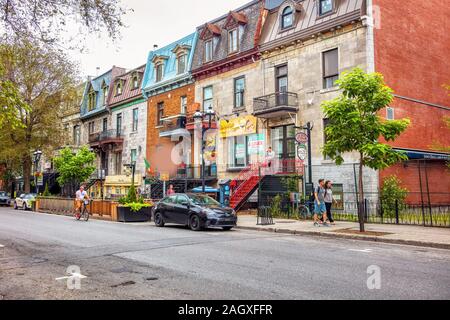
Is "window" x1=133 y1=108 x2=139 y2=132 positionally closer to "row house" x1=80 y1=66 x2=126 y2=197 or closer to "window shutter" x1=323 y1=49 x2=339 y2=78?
"row house" x1=80 y1=66 x2=126 y2=197

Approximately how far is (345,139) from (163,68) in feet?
75.7

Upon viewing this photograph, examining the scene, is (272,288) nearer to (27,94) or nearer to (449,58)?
(449,58)

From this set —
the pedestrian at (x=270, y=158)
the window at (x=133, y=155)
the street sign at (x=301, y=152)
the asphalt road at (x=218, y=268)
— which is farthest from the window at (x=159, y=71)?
the asphalt road at (x=218, y=268)

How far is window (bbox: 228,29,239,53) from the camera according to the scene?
26.8 m

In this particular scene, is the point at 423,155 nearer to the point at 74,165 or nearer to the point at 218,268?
the point at 218,268

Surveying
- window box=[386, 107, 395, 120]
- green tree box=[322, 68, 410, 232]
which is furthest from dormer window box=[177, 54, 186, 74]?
green tree box=[322, 68, 410, 232]

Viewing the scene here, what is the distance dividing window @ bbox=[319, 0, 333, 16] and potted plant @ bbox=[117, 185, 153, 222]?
1375 centimetres

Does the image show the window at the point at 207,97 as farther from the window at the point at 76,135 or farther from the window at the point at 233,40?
the window at the point at 76,135

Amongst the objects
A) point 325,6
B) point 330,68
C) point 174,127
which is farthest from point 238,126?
point 325,6

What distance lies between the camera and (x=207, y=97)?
29.0 metres

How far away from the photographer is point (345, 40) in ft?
67.7

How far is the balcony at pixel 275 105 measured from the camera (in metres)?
22.6

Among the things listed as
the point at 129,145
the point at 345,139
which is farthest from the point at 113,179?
the point at 345,139
